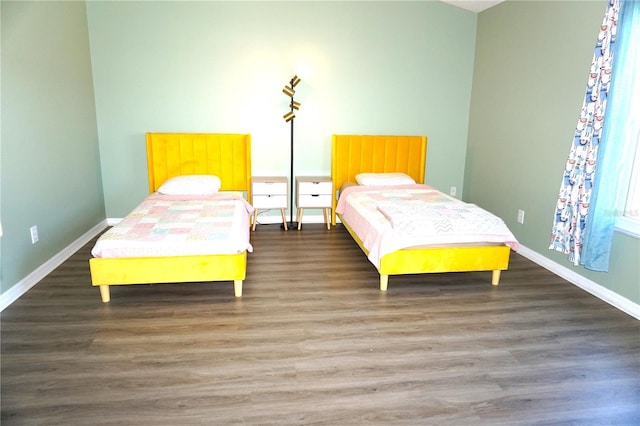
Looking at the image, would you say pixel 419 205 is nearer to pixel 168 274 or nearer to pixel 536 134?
pixel 536 134

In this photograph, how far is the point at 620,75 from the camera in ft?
8.70

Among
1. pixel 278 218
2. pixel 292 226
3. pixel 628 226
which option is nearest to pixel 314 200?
pixel 292 226

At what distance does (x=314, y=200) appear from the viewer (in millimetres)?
4613

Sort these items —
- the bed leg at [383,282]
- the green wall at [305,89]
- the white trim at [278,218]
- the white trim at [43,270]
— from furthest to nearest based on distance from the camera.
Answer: the white trim at [278,218]
the green wall at [305,89]
the bed leg at [383,282]
the white trim at [43,270]

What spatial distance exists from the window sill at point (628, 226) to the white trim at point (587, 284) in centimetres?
46

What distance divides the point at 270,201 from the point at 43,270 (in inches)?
87.2

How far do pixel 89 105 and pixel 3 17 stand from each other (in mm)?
1518

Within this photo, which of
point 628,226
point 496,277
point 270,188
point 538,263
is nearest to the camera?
point 628,226

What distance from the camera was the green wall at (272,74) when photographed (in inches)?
170

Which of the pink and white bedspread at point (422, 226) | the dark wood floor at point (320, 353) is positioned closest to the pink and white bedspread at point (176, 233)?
the dark wood floor at point (320, 353)

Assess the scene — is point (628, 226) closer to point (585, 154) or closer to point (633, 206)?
point (633, 206)

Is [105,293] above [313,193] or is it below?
below

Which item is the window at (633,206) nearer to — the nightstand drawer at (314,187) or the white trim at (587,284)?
the white trim at (587,284)

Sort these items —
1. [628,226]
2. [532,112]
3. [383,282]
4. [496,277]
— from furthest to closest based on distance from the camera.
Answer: [532,112] → [496,277] → [383,282] → [628,226]
